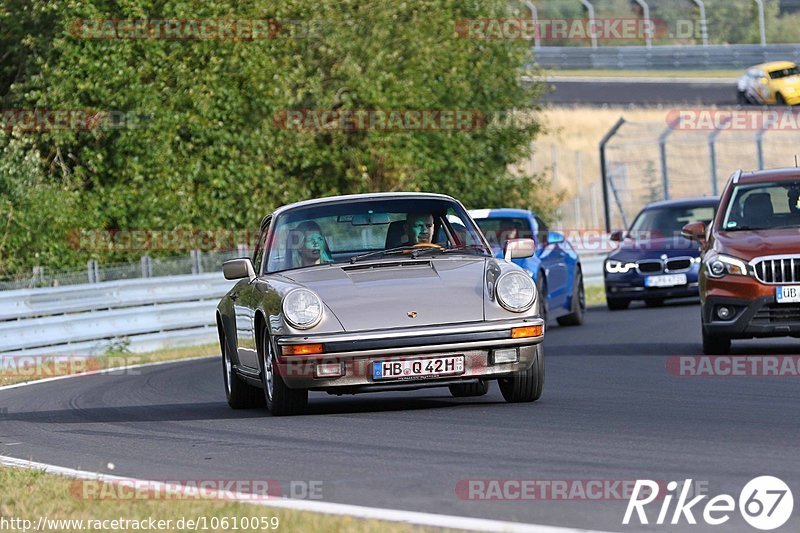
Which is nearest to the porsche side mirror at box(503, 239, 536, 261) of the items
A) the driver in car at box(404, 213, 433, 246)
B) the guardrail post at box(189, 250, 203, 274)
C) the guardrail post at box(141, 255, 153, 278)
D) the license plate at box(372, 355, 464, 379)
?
the driver in car at box(404, 213, 433, 246)

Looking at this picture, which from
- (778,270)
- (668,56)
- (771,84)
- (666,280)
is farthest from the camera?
(668,56)

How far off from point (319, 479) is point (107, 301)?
47.5ft

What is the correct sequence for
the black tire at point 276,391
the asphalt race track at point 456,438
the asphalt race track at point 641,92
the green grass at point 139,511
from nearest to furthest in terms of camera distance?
the green grass at point 139,511, the asphalt race track at point 456,438, the black tire at point 276,391, the asphalt race track at point 641,92

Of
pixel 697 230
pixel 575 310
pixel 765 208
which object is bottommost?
pixel 575 310

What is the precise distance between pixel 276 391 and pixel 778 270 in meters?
5.20

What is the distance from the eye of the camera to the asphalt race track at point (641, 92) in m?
54.5

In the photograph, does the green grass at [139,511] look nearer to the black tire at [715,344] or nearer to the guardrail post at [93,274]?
the black tire at [715,344]

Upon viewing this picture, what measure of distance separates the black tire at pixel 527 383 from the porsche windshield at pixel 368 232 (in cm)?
90

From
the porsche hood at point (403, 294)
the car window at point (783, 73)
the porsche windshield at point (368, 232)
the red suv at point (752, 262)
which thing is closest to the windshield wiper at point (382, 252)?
the porsche windshield at point (368, 232)

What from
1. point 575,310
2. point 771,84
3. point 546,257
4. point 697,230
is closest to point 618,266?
point 575,310

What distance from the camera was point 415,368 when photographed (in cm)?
993

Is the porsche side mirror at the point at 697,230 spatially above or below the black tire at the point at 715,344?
above

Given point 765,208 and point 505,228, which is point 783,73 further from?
point 765,208

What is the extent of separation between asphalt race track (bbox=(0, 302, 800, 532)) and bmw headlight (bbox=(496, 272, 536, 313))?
0.64m
